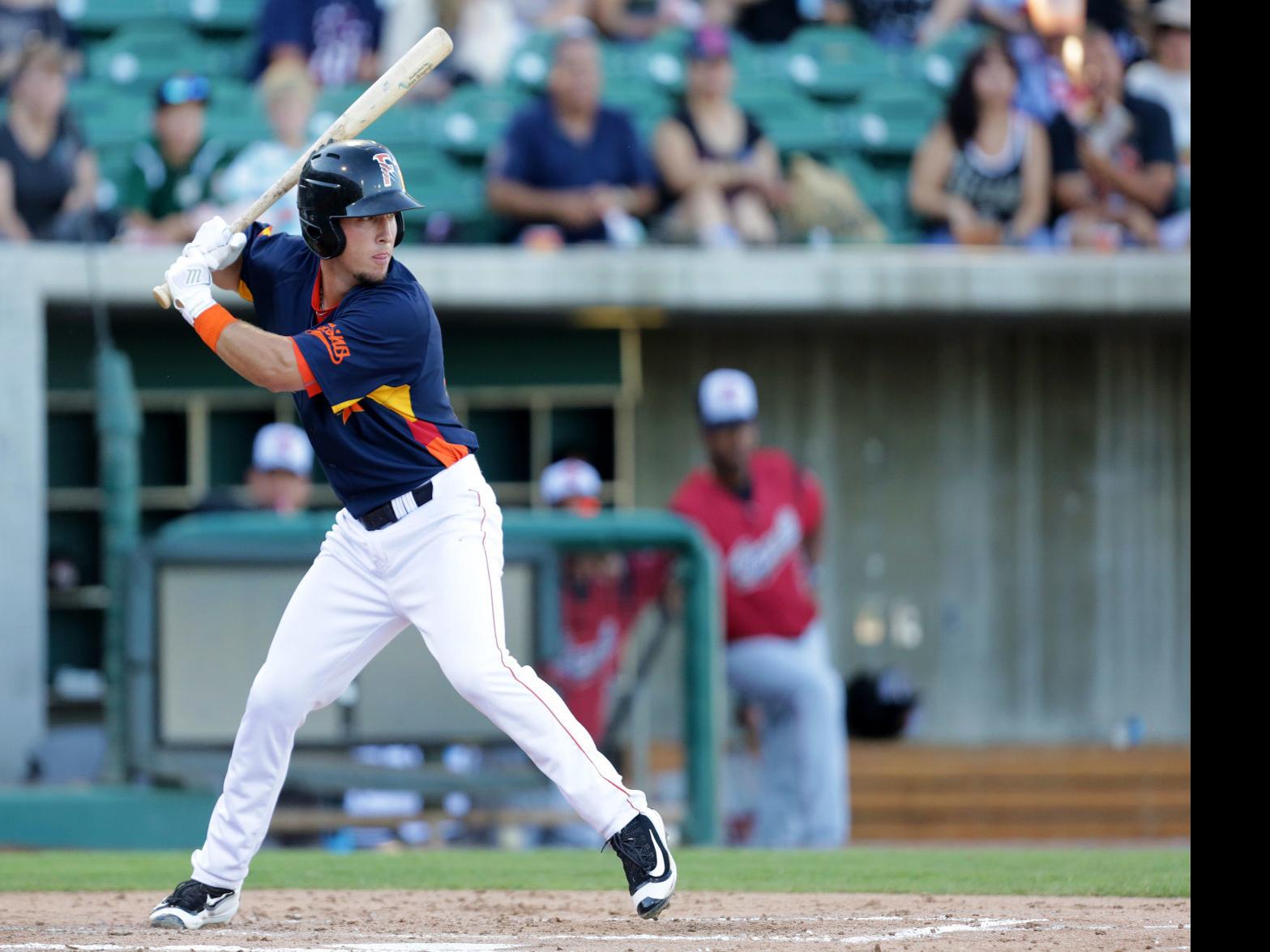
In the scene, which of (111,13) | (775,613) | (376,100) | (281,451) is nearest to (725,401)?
(775,613)

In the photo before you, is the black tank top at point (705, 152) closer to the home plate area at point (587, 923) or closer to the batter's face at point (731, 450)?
the batter's face at point (731, 450)

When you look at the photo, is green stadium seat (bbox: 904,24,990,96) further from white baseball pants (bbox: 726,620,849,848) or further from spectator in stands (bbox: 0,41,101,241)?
spectator in stands (bbox: 0,41,101,241)

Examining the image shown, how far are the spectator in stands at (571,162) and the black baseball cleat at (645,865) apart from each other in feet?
18.0

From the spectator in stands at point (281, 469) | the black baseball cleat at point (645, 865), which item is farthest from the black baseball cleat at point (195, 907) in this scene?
the spectator in stands at point (281, 469)

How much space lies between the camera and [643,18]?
1012 centimetres

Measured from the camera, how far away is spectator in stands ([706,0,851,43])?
10148 millimetres

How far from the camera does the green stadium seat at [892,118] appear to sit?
9.74m

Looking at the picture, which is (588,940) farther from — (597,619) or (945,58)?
(945,58)

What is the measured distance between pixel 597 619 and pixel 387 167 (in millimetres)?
3423

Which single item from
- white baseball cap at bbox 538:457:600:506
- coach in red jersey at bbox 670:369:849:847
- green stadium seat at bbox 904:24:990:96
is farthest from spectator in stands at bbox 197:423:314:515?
green stadium seat at bbox 904:24:990:96

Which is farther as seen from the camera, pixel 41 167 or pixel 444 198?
pixel 444 198

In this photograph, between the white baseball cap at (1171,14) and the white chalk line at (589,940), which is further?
the white baseball cap at (1171,14)
